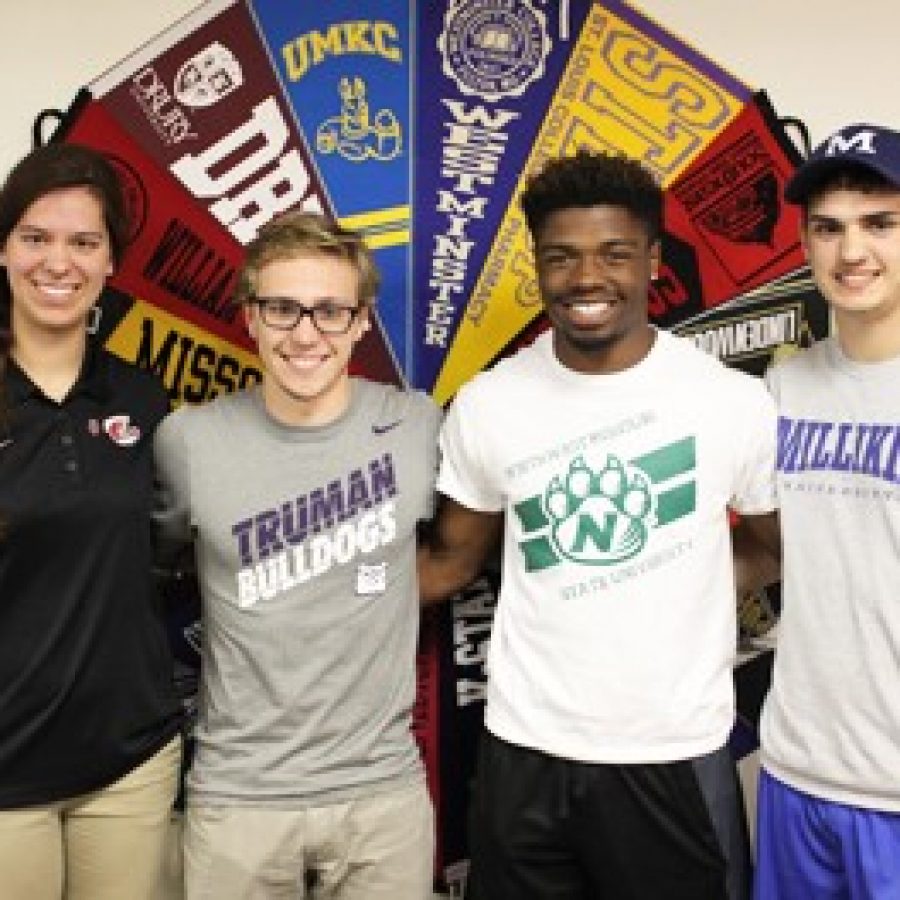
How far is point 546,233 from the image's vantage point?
151 cm

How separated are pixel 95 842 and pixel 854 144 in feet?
3.98

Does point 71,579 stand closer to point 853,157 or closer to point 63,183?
point 63,183

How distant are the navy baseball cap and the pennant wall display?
351 millimetres

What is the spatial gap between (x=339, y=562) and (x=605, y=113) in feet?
2.54

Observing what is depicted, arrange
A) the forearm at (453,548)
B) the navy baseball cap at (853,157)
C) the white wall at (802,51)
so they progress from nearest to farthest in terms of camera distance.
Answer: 1. the navy baseball cap at (853,157)
2. the forearm at (453,548)
3. the white wall at (802,51)

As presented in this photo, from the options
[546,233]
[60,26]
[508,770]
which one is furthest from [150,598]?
[60,26]

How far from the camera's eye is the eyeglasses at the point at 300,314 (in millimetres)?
1448

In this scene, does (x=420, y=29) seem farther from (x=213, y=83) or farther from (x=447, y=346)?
(x=447, y=346)

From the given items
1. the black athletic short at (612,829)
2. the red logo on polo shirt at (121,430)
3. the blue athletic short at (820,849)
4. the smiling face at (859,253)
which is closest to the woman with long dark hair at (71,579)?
the red logo on polo shirt at (121,430)

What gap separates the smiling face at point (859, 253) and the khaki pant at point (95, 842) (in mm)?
990

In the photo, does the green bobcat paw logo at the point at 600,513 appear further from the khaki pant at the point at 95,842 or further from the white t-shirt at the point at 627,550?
the khaki pant at the point at 95,842

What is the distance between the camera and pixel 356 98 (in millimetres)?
1723

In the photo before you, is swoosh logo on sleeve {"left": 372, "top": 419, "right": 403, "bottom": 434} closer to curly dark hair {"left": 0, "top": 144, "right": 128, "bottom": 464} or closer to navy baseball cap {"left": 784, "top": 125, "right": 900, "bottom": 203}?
curly dark hair {"left": 0, "top": 144, "right": 128, "bottom": 464}

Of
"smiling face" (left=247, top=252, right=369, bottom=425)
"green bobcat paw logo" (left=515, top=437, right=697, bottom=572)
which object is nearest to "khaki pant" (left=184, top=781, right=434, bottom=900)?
"green bobcat paw logo" (left=515, top=437, right=697, bottom=572)
